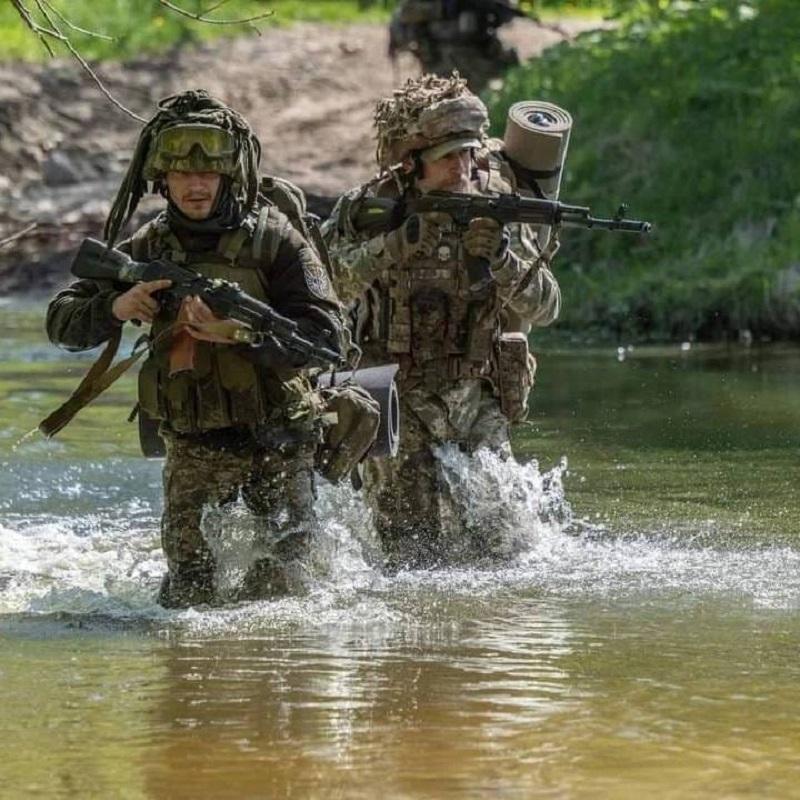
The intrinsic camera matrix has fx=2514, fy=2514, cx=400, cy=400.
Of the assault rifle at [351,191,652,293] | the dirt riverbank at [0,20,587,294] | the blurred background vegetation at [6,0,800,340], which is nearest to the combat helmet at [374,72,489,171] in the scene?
the assault rifle at [351,191,652,293]

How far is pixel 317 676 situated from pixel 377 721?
0.63 metres

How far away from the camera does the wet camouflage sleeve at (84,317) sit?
7.98 m

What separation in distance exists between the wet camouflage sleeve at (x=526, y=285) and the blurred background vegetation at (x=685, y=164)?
888 centimetres

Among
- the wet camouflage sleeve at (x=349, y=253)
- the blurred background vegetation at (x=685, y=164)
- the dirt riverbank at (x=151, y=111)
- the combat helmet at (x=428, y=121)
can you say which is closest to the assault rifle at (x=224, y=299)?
the wet camouflage sleeve at (x=349, y=253)

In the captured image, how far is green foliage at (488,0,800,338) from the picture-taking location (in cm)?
1889

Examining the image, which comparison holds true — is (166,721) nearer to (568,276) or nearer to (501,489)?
(501,489)

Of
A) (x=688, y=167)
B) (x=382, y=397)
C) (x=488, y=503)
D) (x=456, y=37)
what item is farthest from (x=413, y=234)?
(x=456, y=37)

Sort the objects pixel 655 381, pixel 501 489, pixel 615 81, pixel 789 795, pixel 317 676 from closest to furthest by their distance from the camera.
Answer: pixel 789 795, pixel 317 676, pixel 501 489, pixel 655 381, pixel 615 81

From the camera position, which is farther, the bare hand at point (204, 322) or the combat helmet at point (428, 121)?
the combat helmet at point (428, 121)

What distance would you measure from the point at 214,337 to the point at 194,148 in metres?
0.60

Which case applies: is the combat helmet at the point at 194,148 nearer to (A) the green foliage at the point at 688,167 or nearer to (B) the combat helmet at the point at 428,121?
(B) the combat helmet at the point at 428,121

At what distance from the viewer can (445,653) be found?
762cm

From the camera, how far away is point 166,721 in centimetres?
672

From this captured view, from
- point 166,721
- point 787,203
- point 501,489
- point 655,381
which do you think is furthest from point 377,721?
point 787,203
